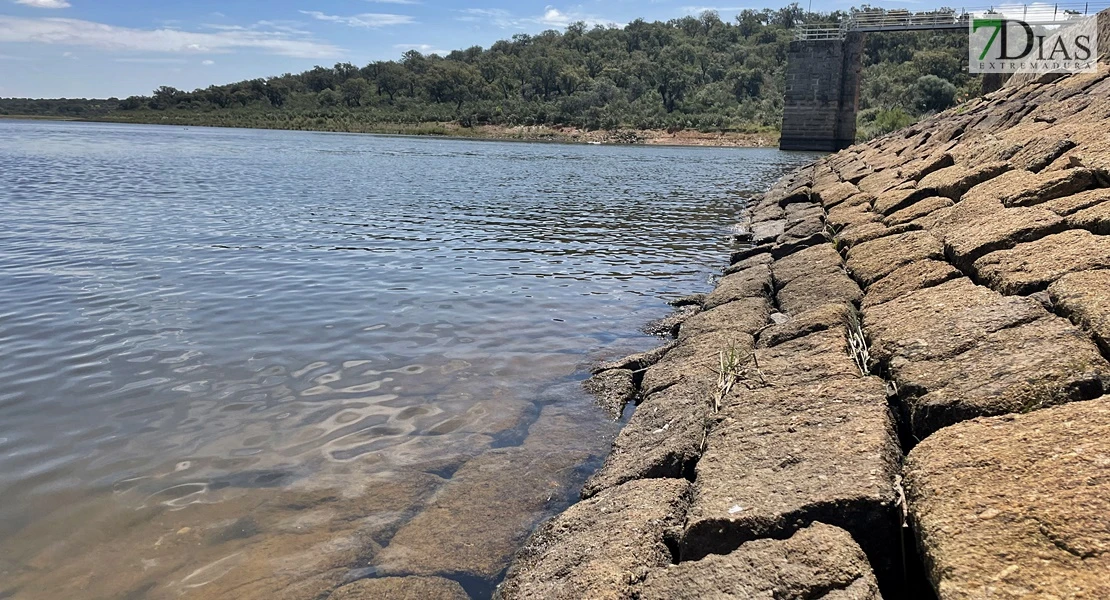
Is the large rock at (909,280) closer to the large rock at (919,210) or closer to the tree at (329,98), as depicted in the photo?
the large rock at (919,210)

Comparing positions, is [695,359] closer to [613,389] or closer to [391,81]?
[613,389]

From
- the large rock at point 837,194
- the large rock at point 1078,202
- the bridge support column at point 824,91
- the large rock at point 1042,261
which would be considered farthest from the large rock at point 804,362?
the bridge support column at point 824,91

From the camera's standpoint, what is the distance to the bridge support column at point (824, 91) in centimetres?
5891

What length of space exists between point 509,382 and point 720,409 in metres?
2.74

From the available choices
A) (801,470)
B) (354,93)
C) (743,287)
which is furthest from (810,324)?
(354,93)

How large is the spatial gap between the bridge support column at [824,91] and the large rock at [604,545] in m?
61.5

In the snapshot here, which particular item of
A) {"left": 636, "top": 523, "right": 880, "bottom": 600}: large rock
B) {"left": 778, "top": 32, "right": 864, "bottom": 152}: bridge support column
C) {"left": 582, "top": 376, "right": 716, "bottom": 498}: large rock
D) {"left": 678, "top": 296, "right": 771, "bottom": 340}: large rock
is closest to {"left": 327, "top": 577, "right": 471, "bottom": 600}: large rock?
{"left": 582, "top": 376, "right": 716, "bottom": 498}: large rock

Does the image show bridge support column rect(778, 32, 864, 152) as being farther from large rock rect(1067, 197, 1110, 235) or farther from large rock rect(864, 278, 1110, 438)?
large rock rect(864, 278, 1110, 438)

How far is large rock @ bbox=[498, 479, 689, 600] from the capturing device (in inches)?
121

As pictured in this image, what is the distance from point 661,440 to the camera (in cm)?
443

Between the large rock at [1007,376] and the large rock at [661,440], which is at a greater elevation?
the large rock at [1007,376]

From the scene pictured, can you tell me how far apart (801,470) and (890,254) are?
426 cm

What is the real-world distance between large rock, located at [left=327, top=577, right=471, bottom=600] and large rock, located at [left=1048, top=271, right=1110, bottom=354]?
331 cm

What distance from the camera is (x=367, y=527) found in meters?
4.29
